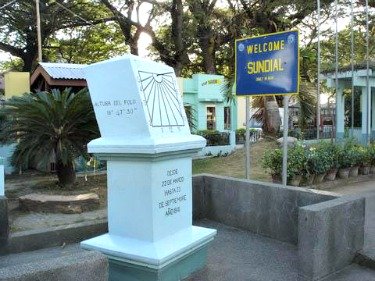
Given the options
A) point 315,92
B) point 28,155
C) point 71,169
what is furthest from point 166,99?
point 315,92

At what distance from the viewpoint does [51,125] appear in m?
9.24

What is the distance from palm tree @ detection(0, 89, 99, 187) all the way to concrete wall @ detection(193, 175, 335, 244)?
4.07 m

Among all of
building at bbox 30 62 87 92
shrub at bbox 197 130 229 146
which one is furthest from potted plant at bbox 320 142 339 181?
shrub at bbox 197 130 229 146

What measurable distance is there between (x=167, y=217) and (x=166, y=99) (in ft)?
3.41

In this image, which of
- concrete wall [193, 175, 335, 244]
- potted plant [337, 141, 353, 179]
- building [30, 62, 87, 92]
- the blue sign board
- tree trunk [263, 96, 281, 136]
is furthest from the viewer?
tree trunk [263, 96, 281, 136]

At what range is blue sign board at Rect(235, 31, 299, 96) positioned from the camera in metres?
6.27

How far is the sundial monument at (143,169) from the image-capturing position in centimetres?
360

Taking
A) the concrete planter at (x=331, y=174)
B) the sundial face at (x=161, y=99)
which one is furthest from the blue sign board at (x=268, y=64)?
the concrete planter at (x=331, y=174)

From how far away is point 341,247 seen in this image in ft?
14.0

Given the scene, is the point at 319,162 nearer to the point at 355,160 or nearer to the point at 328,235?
the point at 355,160

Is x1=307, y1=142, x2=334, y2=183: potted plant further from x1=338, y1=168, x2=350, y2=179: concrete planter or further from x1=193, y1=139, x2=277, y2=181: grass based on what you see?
x1=193, y1=139, x2=277, y2=181: grass

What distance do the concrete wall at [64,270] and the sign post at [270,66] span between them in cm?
426

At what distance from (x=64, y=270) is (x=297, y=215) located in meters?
3.06

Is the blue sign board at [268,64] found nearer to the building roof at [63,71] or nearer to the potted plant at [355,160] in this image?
the potted plant at [355,160]
